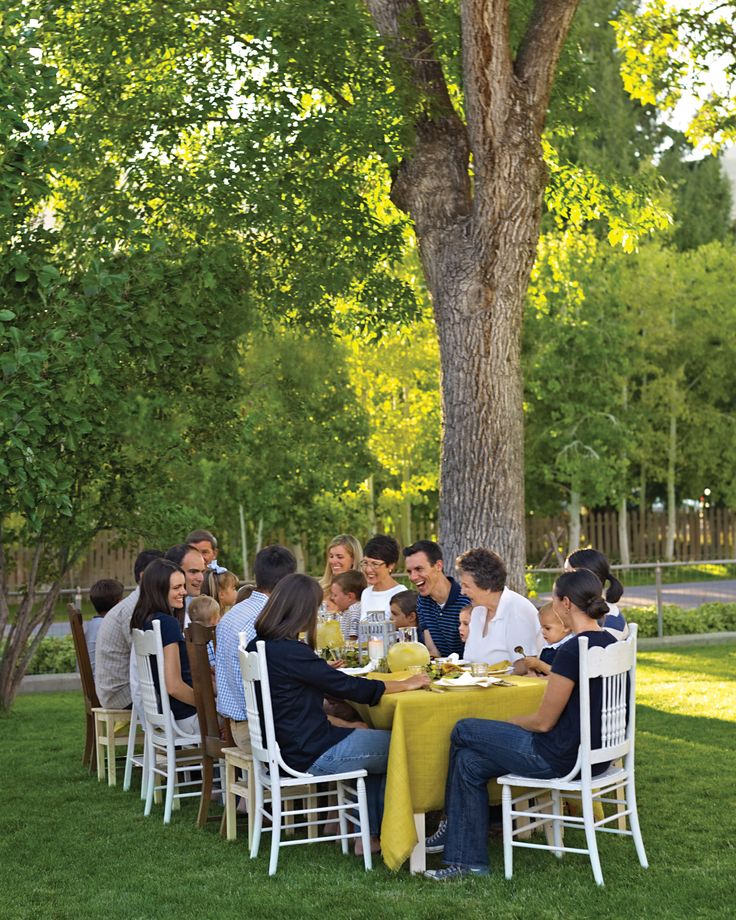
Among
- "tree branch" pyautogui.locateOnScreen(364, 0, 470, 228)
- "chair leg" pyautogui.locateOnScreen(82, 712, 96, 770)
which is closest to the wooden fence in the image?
"tree branch" pyautogui.locateOnScreen(364, 0, 470, 228)

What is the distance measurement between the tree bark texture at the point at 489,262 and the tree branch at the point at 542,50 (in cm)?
1

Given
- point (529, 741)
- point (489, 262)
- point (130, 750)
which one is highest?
point (489, 262)

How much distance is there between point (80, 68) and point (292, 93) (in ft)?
7.51

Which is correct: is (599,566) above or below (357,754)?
above

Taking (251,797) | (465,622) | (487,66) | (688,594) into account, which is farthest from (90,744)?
(688,594)

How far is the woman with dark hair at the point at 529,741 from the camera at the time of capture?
6.66 meters

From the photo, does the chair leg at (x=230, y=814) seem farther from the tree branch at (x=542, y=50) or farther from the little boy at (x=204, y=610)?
the tree branch at (x=542, y=50)

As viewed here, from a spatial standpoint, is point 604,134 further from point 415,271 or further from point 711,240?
point 415,271

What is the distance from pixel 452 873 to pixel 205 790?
6.90 feet

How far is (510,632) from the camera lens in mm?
8070

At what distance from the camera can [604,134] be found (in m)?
41.6

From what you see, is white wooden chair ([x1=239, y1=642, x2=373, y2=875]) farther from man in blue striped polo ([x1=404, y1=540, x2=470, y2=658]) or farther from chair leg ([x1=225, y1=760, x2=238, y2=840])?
man in blue striped polo ([x1=404, y1=540, x2=470, y2=658])

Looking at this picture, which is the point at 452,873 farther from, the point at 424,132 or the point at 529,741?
the point at 424,132

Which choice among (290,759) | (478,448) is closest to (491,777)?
(290,759)
